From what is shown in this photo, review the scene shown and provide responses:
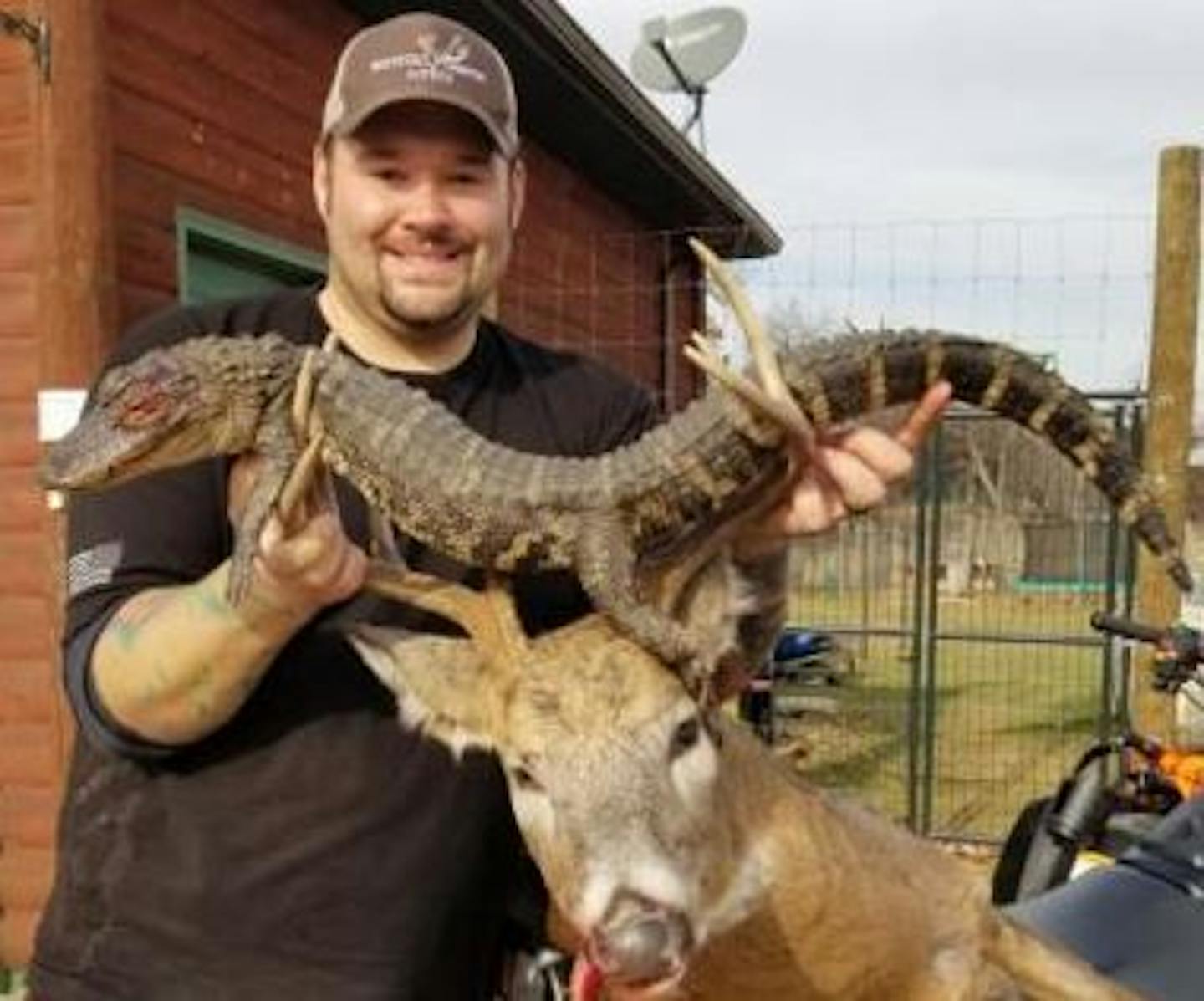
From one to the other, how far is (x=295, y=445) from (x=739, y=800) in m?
1.29

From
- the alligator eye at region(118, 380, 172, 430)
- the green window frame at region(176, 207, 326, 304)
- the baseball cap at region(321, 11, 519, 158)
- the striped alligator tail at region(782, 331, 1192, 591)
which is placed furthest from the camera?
the green window frame at region(176, 207, 326, 304)

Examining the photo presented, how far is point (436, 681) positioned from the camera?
3.10 metres

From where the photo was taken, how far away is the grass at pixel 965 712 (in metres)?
11.3

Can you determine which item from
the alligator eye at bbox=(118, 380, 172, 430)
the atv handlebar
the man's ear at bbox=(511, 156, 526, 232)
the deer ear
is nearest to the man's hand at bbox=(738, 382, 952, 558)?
the deer ear

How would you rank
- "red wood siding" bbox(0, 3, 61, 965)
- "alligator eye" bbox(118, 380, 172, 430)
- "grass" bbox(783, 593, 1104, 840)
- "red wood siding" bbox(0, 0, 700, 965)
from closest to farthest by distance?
"alligator eye" bbox(118, 380, 172, 430) → "red wood siding" bbox(0, 0, 700, 965) → "red wood siding" bbox(0, 3, 61, 965) → "grass" bbox(783, 593, 1104, 840)

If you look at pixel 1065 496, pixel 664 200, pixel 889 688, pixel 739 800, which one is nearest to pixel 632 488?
pixel 739 800

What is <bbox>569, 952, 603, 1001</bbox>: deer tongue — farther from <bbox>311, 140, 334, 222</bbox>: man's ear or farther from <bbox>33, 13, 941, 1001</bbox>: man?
<bbox>311, 140, 334, 222</bbox>: man's ear

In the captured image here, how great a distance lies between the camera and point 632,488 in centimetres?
270

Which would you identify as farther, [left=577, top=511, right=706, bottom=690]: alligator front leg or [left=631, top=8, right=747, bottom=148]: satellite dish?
[left=631, top=8, right=747, bottom=148]: satellite dish

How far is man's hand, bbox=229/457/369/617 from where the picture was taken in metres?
2.54

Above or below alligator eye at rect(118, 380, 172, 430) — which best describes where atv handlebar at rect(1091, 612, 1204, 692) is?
below

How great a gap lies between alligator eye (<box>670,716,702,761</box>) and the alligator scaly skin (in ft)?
0.61

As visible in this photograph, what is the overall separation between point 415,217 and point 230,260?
5.81 m

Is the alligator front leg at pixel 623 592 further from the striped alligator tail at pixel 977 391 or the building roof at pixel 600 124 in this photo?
the building roof at pixel 600 124
